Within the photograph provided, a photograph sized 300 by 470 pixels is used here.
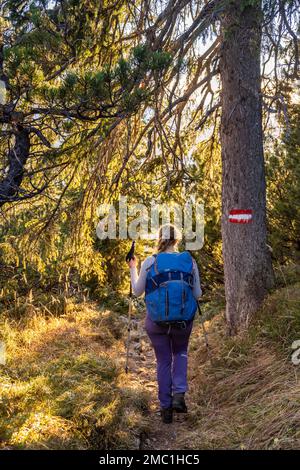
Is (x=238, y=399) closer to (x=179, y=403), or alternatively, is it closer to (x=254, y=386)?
(x=254, y=386)

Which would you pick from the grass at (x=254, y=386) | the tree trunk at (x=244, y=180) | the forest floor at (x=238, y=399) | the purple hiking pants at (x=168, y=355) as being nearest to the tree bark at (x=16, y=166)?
the purple hiking pants at (x=168, y=355)

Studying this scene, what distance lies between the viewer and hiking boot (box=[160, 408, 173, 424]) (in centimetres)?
479

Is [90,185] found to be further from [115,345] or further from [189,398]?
[189,398]

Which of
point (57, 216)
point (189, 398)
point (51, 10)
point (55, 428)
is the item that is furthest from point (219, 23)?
point (55, 428)

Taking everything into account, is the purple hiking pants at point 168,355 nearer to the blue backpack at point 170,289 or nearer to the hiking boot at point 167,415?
the hiking boot at point 167,415

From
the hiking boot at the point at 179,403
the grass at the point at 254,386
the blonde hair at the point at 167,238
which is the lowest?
the hiking boot at the point at 179,403

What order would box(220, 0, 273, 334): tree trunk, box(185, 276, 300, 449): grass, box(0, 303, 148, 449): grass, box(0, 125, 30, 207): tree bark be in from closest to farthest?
box(0, 303, 148, 449): grass < box(185, 276, 300, 449): grass < box(0, 125, 30, 207): tree bark < box(220, 0, 273, 334): tree trunk

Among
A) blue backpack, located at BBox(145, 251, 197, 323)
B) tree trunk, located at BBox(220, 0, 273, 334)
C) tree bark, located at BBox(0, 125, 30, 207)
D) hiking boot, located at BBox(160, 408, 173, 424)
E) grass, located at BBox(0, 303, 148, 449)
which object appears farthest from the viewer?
tree trunk, located at BBox(220, 0, 273, 334)

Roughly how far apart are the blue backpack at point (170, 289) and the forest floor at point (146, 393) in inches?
36.2

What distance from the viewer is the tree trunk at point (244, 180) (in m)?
6.06

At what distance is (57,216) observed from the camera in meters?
6.65

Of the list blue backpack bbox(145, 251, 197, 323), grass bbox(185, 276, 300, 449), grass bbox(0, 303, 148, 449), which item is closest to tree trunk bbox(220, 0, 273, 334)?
grass bbox(185, 276, 300, 449)

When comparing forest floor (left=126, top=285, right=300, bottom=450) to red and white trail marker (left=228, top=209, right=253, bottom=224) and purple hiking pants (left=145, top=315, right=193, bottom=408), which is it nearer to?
purple hiking pants (left=145, top=315, right=193, bottom=408)

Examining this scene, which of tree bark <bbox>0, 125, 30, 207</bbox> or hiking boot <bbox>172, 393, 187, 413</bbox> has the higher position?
tree bark <bbox>0, 125, 30, 207</bbox>
